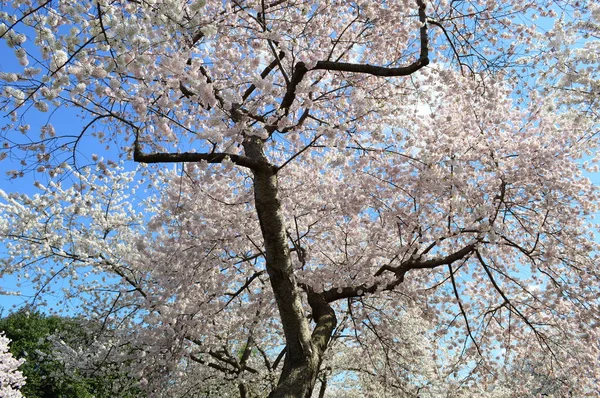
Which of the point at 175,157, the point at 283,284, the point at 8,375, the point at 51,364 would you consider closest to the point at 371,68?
the point at 175,157

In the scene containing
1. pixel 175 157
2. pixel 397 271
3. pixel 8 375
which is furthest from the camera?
pixel 8 375

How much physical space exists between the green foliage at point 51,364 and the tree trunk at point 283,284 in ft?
19.2

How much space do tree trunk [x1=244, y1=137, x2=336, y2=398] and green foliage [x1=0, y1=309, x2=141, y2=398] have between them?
5.86 meters

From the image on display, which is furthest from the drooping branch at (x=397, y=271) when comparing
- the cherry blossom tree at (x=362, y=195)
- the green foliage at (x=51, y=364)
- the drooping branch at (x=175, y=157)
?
the green foliage at (x=51, y=364)

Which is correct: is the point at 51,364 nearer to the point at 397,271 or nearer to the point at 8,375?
the point at 8,375

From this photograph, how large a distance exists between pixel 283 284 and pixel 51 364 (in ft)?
40.5

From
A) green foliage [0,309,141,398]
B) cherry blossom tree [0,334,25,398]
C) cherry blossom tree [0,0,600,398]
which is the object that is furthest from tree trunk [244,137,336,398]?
cherry blossom tree [0,334,25,398]

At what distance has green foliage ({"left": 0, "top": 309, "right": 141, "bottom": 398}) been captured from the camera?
35.2 feet

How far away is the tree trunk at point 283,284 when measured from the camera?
194 inches

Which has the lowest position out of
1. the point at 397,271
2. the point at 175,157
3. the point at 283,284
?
Answer: the point at 283,284

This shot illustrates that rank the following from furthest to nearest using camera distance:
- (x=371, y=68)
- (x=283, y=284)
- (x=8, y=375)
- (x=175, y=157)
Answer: (x=8, y=375) < (x=283, y=284) < (x=371, y=68) < (x=175, y=157)

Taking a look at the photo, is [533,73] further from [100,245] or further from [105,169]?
[100,245]

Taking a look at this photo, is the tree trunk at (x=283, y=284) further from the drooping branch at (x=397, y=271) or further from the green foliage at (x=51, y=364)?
the green foliage at (x=51, y=364)

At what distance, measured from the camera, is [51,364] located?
1410 centimetres
